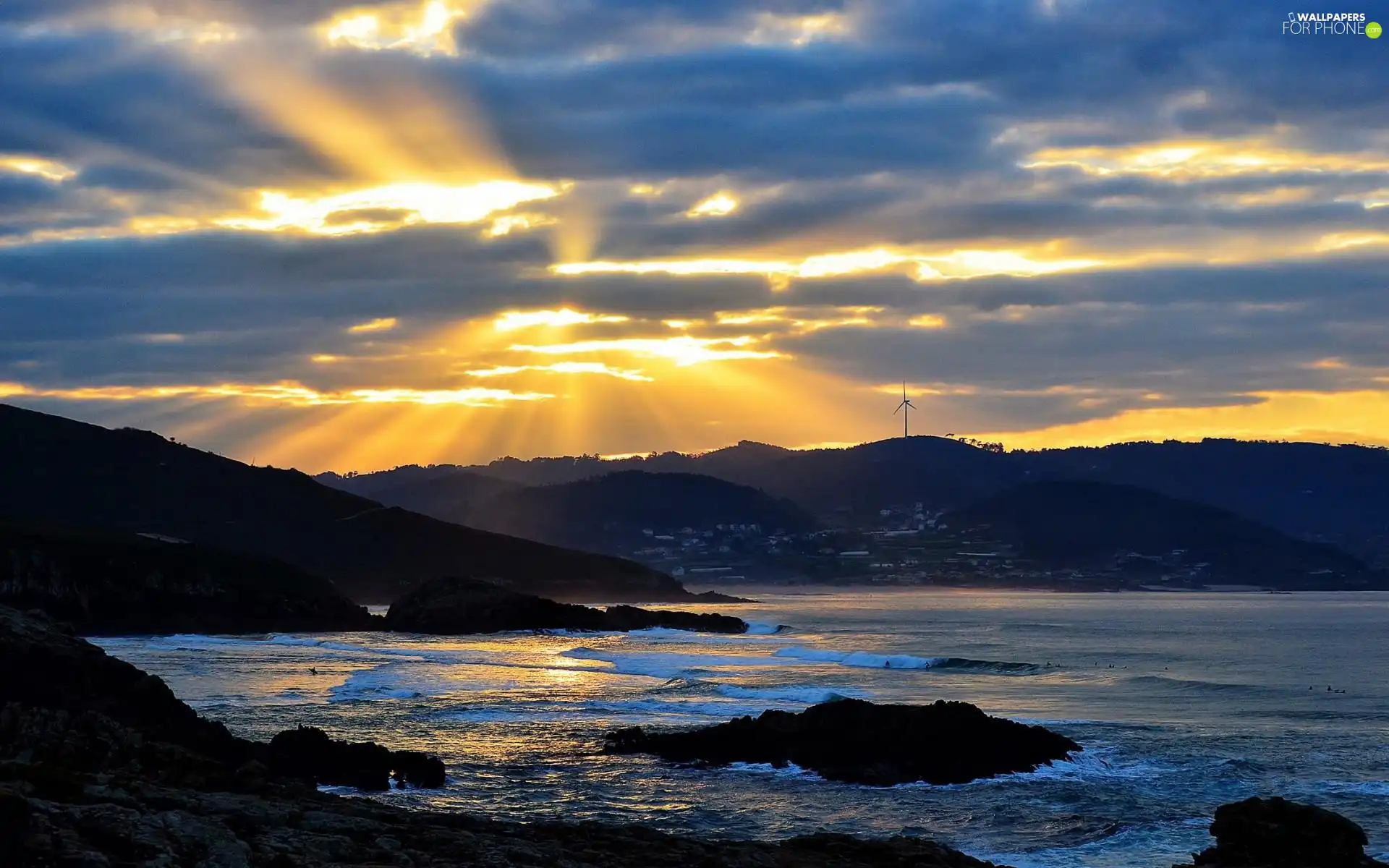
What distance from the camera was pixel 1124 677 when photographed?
70.1m

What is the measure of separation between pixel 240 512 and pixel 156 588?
225 ft

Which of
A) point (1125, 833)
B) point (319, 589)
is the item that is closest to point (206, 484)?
point (319, 589)

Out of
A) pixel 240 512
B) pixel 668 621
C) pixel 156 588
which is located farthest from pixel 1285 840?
pixel 240 512

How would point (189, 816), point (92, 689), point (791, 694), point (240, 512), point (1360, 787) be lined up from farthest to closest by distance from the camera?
1. point (240, 512)
2. point (791, 694)
3. point (1360, 787)
4. point (92, 689)
5. point (189, 816)

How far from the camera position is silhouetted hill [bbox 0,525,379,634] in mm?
97375

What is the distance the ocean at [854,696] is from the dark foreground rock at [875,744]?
2.50ft

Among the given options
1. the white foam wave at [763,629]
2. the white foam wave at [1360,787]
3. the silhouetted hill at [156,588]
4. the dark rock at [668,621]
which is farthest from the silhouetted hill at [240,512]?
the white foam wave at [1360,787]

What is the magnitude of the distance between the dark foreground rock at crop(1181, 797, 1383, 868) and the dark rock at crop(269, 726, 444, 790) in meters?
17.8

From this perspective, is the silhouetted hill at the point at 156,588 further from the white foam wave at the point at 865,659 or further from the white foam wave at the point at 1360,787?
the white foam wave at the point at 1360,787

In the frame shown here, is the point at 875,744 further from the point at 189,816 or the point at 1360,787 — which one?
the point at 189,816

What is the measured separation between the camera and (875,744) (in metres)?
→ 38.2

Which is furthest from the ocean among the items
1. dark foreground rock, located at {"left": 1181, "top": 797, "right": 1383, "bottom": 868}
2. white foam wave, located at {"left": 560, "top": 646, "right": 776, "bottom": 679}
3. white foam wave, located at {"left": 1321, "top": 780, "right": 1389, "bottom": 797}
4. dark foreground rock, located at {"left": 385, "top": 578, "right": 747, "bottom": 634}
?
dark foreground rock, located at {"left": 385, "top": 578, "right": 747, "bottom": 634}

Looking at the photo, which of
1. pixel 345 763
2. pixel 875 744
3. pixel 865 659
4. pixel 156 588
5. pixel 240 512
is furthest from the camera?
pixel 240 512

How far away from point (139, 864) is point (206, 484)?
170390 mm
